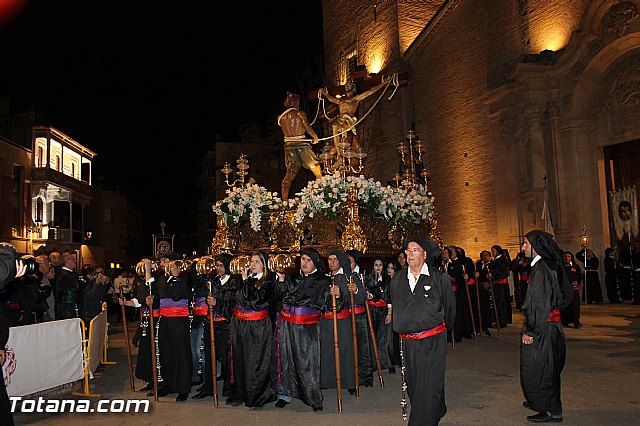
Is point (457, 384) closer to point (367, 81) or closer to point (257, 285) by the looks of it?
point (257, 285)

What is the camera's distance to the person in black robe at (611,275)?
1720 cm

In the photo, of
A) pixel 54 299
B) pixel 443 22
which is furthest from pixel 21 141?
pixel 54 299

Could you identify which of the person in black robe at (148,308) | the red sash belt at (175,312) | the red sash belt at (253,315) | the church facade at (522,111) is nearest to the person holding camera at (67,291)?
the person in black robe at (148,308)

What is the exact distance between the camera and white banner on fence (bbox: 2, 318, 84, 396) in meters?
7.09

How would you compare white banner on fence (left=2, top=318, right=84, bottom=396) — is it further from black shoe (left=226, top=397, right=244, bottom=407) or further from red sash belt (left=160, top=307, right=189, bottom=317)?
black shoe (left=226, top=397, right=244, bottom=407)

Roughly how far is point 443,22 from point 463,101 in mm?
3810

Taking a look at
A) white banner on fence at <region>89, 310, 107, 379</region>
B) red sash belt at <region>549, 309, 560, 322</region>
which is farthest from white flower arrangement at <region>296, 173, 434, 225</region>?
red sash belt at <region>549, 309, 560, 322</region>

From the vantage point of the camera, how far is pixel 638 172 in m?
17.7

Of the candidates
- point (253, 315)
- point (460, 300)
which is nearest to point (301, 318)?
point (253, 315)

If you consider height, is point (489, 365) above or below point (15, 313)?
below

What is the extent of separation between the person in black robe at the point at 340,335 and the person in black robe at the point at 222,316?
1230mm

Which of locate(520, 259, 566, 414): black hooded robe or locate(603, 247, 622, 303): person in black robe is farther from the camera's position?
locate(603, 247, 622, 303): person in black robe

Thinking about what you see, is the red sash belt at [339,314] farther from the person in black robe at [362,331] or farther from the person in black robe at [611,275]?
the person in black robe at [611,275]

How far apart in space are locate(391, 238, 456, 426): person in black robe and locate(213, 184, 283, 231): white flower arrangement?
595 cm
